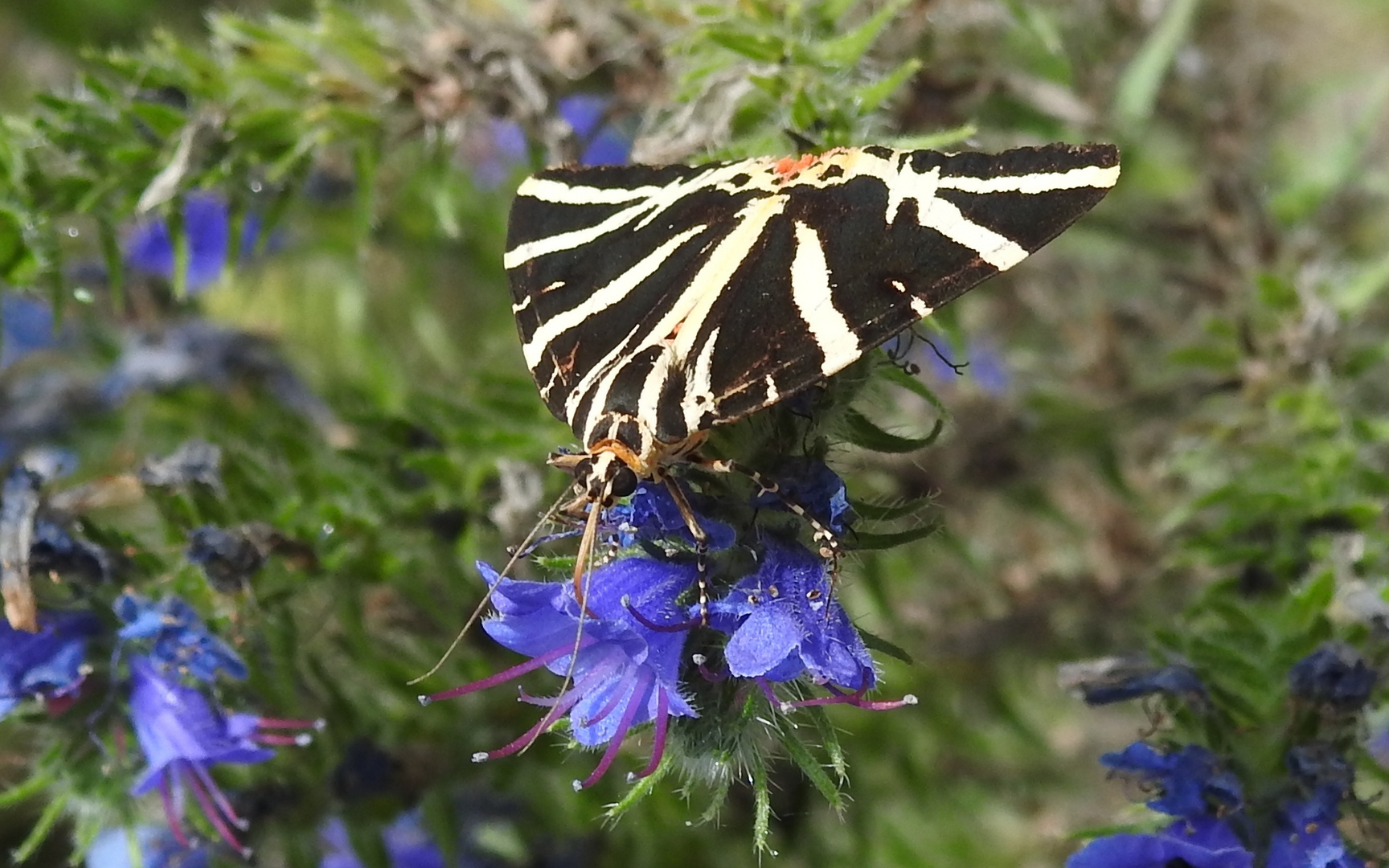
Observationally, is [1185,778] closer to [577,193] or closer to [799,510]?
[799,510]

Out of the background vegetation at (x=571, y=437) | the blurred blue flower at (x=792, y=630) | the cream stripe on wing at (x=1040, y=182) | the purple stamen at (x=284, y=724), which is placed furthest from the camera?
the background vegetation at (x=571, y=437)

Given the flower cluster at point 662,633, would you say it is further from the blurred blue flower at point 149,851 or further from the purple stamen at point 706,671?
the blurred blue flower at point 149,851

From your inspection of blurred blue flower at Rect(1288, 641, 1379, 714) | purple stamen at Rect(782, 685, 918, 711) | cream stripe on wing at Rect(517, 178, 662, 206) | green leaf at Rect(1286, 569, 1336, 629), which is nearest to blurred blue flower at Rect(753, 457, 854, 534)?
purple stamen at Rect(782, 685, 918, 711)

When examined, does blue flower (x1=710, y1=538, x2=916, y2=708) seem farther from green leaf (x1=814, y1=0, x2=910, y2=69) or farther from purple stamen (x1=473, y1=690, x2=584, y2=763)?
green leaf (x1=814, y1=0, x2=910, y2=69)

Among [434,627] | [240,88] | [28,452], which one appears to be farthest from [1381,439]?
[28,452]

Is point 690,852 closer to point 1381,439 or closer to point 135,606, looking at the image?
point 135,606

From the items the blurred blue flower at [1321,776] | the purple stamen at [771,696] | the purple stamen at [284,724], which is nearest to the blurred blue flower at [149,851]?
the purple stamen at [284,724]
